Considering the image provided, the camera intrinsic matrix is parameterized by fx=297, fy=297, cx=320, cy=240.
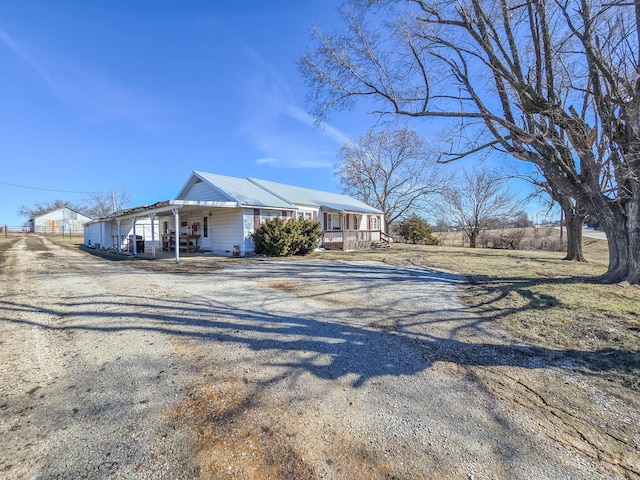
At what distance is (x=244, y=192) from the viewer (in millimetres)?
16016

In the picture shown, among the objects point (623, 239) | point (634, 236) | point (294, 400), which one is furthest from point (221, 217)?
point (634, 236)

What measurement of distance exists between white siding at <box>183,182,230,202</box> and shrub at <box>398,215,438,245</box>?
19.9 metres

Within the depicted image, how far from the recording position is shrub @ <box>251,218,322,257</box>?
13.5 m

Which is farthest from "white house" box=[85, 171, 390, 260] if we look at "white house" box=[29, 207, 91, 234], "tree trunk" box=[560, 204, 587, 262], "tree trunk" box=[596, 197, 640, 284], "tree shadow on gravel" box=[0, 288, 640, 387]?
"white house" box=[29, 207, 91, 234]

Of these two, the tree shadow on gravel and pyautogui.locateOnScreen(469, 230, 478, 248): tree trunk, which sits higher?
pyautogui.locateOnScreen(469, 230, 478, 248): tree trunk

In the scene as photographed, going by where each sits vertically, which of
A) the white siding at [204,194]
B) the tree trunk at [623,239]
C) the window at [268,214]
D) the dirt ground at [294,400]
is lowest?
the dirt ground at [294,400]

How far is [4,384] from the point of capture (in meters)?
2.57

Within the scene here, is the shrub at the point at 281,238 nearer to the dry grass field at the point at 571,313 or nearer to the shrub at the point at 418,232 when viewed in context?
the dry grass field at the point at 571,313

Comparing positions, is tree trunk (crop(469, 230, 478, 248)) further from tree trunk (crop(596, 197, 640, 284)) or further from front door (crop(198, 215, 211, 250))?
front door (crop(198, 215, 211, 250))

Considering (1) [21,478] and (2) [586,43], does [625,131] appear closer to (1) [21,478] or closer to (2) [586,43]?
(2) [586,43]

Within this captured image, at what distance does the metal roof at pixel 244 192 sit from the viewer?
47.7 ft

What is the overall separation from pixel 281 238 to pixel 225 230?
357 cm

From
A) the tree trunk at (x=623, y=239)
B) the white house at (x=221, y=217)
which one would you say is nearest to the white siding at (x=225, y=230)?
the white house at (x=221, y=217)

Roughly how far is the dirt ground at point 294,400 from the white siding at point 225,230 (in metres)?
9.82
